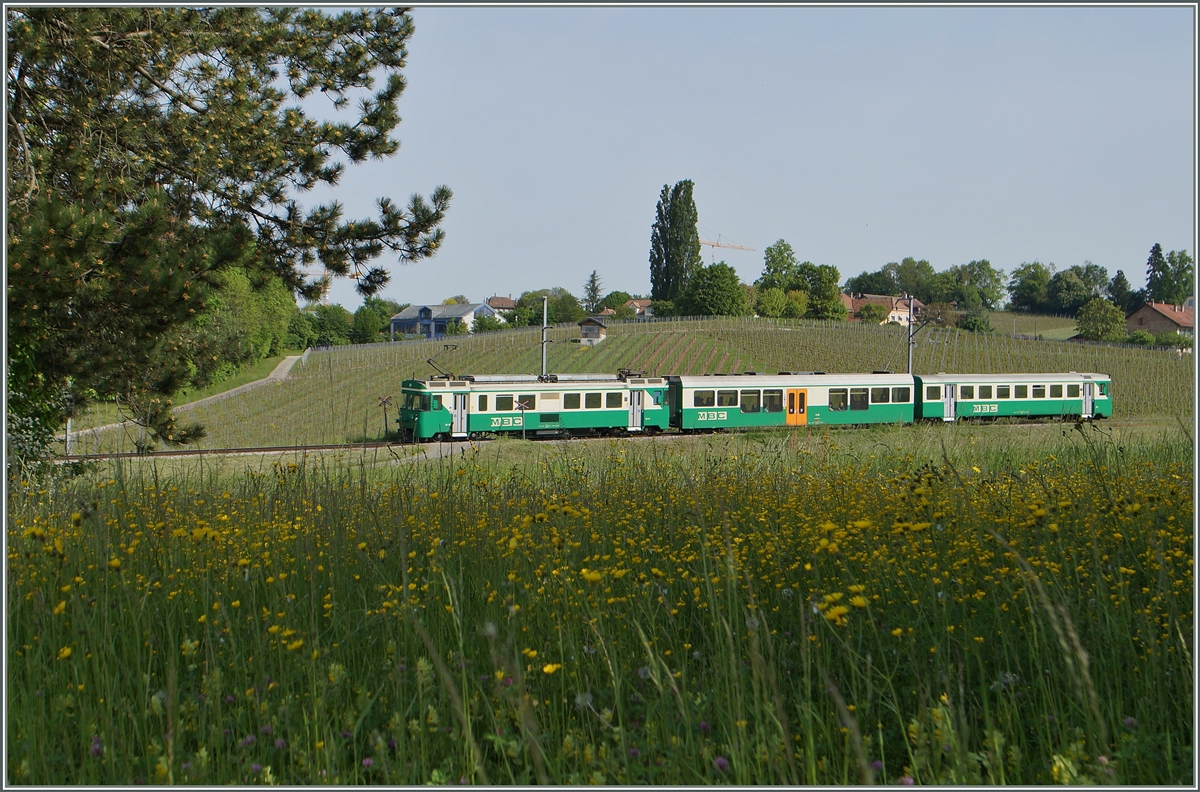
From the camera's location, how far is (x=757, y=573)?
3.90 metres

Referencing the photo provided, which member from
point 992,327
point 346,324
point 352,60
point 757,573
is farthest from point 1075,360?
point 346,324

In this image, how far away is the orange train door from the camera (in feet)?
89.2

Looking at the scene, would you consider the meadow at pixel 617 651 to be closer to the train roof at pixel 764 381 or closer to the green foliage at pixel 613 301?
the train roof at pixel 764 381

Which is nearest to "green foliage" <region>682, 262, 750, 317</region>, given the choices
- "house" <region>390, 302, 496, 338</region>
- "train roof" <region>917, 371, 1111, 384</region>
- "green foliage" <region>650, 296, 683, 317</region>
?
"green foliage" <region>650, 296, 683, 317</region>

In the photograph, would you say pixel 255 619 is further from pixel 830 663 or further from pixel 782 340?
pixel 782 340

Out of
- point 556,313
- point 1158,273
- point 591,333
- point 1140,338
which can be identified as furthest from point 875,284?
point 1158,273

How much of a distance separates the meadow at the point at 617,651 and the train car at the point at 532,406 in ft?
63.4

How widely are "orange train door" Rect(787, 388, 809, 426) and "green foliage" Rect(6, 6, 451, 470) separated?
737 inches

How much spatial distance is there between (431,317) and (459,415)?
373ft

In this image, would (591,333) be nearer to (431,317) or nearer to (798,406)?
(798,406)

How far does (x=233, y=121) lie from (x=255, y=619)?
288 inches

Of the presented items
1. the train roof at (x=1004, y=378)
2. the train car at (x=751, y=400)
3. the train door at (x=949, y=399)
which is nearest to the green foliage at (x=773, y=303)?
the train roof at (x=1004, y=378)

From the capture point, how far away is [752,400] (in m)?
27.2

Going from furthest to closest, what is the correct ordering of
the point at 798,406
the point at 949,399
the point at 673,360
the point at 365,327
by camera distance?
the point at 365,327 < the point at 673,360 < the point at 949,399 < the point at 798,406
